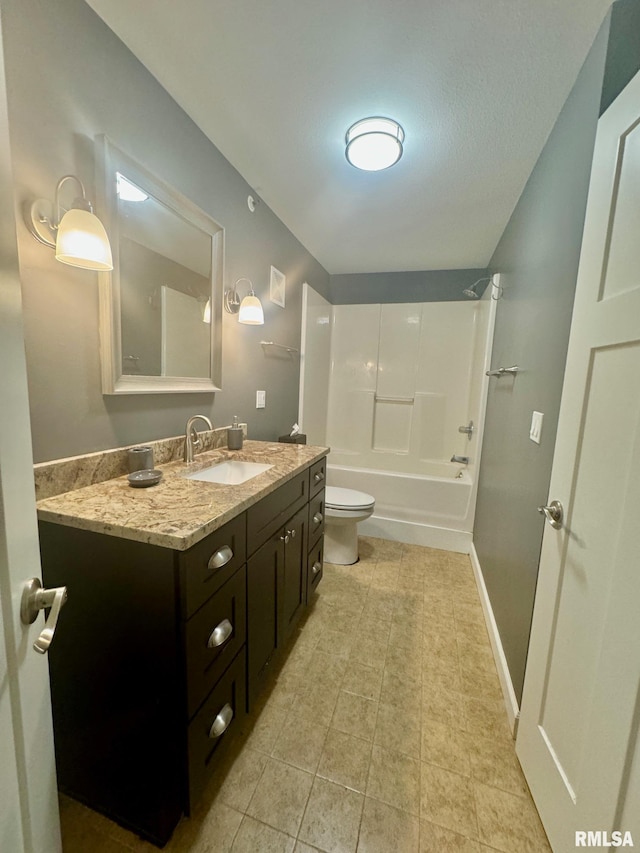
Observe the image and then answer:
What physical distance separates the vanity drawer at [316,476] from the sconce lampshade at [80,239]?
1.12 metres

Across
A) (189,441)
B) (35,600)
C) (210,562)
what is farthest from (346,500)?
(35,600)

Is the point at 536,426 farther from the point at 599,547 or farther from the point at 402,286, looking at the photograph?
the point at 402,286

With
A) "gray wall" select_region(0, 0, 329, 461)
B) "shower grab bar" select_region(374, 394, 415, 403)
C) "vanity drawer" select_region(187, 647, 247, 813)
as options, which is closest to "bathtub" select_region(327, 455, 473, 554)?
"shower grab bar" select_region(374, 394, 415, 403)

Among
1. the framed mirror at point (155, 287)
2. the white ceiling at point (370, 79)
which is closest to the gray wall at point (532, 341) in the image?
the white ceiling at point (370, 79)

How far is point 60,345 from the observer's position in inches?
37.9

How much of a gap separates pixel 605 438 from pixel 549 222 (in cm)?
97

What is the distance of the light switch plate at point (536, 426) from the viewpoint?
47.6 inches

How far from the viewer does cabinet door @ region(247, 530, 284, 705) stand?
3.60 feet

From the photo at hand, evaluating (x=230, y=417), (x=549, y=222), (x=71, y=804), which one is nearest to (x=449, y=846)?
(x=71, y=804)

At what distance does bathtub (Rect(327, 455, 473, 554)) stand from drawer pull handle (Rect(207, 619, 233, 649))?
1.96 m

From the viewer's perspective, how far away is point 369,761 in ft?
3.61

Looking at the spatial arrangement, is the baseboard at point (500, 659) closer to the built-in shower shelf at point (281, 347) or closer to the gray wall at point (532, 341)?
the gray wall at point (532, 341)

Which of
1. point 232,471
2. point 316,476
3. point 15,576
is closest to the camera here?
point 15,576

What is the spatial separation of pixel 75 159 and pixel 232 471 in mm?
1175
